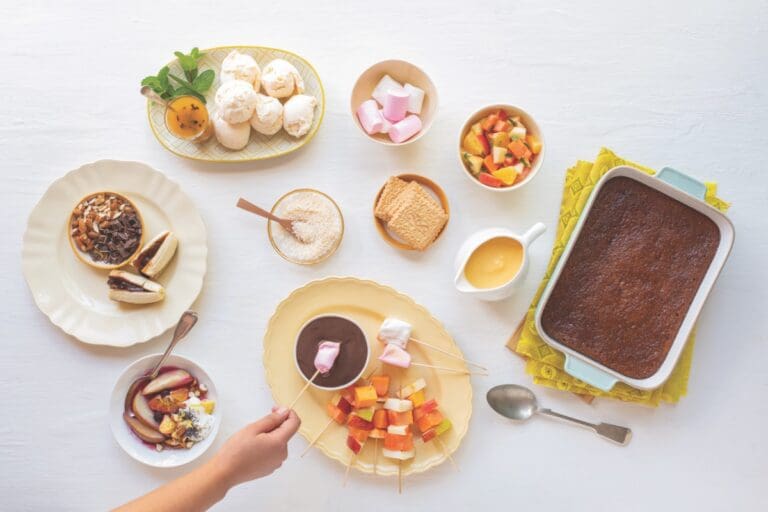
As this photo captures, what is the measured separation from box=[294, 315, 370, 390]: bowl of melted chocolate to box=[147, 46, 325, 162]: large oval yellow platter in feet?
1.79

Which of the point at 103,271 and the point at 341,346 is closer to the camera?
the point at 341,346

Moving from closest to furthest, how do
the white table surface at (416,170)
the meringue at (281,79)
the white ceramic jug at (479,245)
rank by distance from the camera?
the white ceramic jug at (479,245), the meringue at (281,79), the white table surface at (416,170)

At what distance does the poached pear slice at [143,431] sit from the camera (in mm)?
1978

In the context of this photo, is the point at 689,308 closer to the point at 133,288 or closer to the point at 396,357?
the point at 396,357

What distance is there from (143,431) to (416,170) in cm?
117

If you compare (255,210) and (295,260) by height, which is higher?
(255,210)

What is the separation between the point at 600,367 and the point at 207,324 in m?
1.22

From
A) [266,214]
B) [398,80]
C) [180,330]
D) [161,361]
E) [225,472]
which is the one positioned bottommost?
[225,472]

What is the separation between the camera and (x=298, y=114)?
1.96 m

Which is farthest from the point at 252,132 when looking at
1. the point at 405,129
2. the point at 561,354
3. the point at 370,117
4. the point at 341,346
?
the point at 561,354

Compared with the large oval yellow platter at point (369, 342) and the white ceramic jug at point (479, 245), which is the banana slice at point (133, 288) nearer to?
the large oval yellow platter at point (369, 342)

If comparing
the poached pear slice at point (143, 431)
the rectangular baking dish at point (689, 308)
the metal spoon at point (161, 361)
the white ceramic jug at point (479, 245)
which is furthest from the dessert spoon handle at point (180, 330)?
the rectangular baking dish at point (689, 308)

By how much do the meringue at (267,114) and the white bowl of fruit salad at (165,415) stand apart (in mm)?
752

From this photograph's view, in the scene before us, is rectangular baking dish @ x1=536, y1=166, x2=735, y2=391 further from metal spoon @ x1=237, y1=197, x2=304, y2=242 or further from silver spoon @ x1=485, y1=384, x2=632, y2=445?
metal spoon @ x1=237, y1=197, x2=304, y2=242
